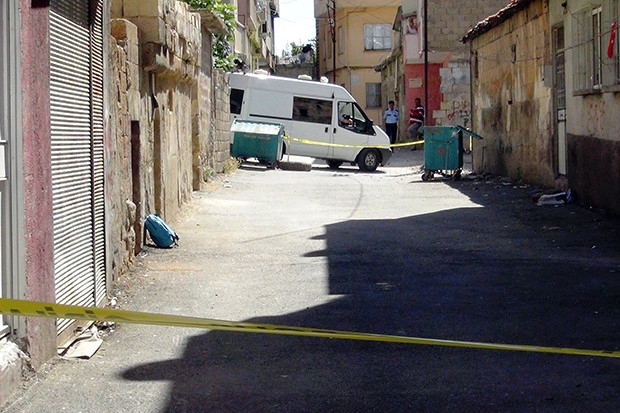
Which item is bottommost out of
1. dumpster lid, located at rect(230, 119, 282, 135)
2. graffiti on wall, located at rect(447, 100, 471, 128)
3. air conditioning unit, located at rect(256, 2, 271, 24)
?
dumpster lid, located at rect(230, 119, 282, 135)

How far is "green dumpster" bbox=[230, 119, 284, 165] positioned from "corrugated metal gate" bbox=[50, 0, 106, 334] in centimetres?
1790

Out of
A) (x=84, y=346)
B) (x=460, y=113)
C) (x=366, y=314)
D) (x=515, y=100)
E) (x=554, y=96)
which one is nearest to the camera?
(x=84, y=346)

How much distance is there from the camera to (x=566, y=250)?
11281 mm

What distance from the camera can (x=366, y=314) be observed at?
8.04 m

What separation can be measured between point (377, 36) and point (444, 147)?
3631cm

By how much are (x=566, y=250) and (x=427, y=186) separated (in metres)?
10.7


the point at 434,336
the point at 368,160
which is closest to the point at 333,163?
the point at 368,160

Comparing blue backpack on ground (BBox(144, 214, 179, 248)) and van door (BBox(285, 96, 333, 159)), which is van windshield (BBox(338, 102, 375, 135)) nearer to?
van door (BBox(285, 96, 333, 159))

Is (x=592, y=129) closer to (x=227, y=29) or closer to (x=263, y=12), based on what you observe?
(x=227, y=29)

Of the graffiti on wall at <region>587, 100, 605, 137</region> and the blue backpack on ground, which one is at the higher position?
the graffiti on wall at <region>587, 100, 605, 137</region>

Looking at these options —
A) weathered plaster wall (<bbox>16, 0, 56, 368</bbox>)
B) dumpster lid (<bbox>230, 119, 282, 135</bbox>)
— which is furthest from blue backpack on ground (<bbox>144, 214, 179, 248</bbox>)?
dumpster lid (<bbox>230, 119, 282, 135</bbox>)

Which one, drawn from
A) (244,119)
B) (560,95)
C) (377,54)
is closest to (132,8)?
(560,95)

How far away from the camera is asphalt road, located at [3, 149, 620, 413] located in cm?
570

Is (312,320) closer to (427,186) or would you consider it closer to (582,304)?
(582,304)
